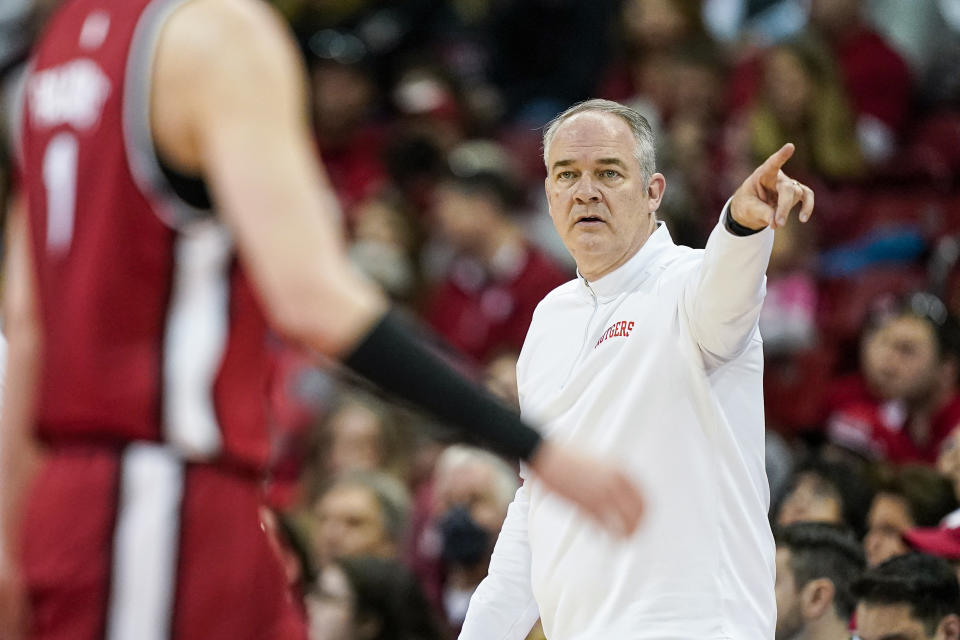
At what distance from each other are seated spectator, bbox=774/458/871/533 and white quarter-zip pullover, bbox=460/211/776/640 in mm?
2861

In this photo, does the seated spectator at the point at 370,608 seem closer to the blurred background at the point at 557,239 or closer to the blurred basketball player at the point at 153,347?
the blurred background at the point at 557,239

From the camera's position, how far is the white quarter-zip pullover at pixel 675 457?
12.8ft

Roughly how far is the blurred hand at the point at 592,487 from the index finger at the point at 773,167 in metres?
1.56

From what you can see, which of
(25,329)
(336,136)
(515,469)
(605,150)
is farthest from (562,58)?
(25,329)

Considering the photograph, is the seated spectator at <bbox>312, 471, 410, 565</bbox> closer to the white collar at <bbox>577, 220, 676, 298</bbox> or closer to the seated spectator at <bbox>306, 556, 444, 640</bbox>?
the seated spectator at <bbox>306, 556, 444, 640</bbox>

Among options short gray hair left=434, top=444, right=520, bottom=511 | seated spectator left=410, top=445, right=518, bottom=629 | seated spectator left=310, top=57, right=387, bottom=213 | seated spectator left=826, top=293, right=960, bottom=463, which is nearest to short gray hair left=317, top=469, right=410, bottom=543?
seated spectator left=410, top=445, right=518, bottom=629

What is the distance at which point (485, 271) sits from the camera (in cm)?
994

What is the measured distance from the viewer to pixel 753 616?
396cm

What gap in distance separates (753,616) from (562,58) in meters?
8.35

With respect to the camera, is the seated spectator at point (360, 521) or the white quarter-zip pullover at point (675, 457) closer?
the white quarter-zip pullover at point (675, 457)

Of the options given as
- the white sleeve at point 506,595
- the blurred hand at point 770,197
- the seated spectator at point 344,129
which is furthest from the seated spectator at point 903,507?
the seated spectator at point 344,129

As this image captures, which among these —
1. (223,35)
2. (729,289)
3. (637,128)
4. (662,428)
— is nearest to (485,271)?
(637,128)

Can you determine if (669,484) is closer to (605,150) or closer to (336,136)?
(605,150)

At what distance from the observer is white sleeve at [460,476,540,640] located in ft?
14.6
